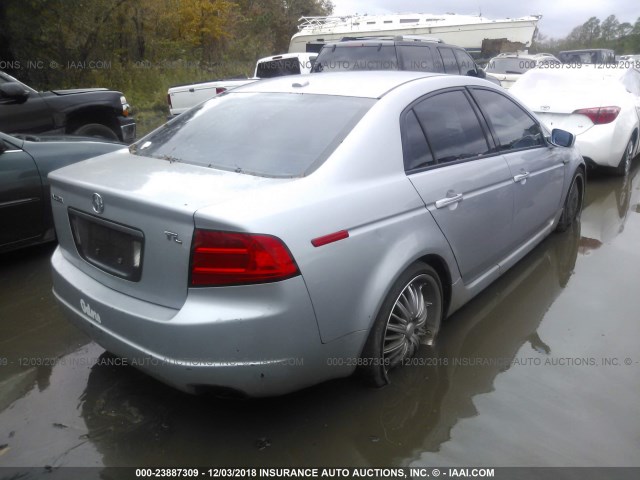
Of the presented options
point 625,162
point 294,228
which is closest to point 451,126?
point 294,228

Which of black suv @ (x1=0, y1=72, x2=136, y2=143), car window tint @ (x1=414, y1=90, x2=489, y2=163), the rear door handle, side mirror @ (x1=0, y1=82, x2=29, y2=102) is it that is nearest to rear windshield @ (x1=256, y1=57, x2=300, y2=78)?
black suv @ (x1=0, y1=72, x2=136, y2=143)

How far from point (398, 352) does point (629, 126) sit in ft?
18.5

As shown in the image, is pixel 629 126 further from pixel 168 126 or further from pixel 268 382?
pixel 268 382

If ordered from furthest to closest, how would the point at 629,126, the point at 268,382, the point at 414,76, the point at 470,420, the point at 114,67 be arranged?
the point at 114,67, the point at 629,126, the point at 414,76, the point at 470,420, the point at 268,382

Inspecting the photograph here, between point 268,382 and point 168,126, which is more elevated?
point 168,126

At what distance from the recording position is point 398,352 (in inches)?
116

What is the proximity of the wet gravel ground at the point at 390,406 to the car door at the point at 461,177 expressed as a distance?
549 mm

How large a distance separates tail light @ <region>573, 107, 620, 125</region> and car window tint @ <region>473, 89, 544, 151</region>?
9.30 feet

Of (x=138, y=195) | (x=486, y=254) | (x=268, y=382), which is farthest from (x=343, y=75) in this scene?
(x=268, y=382)

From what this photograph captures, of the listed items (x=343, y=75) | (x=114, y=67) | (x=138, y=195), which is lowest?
(x=114, y=67)

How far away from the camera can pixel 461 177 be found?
10.4 ft

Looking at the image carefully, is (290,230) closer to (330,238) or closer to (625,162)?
(330,238)

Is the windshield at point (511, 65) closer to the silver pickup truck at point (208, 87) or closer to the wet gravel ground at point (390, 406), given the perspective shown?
the silver pickup truck at point (208, 87)

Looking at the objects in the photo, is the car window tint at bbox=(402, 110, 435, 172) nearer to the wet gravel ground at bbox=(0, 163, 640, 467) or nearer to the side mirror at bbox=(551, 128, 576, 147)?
the wet gravel ground at bbox=(0, 163, 640, 467)
